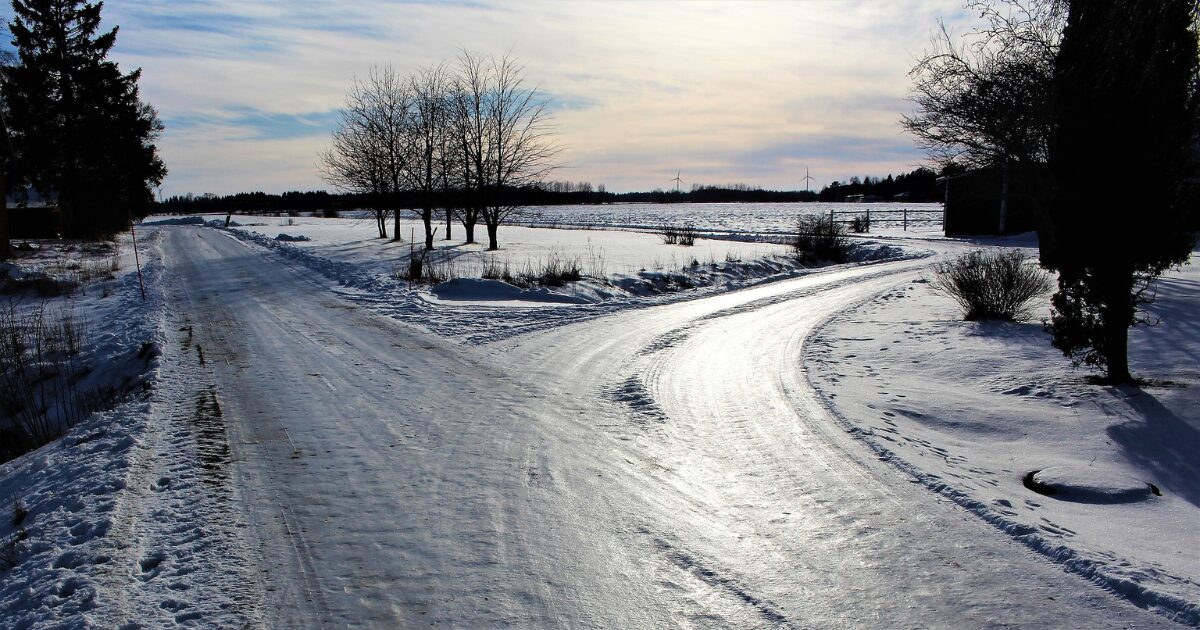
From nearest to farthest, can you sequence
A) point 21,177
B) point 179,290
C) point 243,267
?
point 179,290
point 243,267
point 21,177

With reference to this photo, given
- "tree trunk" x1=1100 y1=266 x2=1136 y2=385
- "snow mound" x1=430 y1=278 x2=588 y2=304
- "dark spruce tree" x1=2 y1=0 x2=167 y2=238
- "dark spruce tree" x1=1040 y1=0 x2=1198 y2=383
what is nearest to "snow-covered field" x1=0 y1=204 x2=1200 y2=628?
"tree trunk" x1=1100 y1=266 x2=1136 y2=385

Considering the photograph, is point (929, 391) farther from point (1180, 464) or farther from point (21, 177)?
point (21, 177)

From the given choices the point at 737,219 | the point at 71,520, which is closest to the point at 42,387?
the point at 71,520

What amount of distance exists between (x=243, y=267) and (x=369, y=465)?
1779cm

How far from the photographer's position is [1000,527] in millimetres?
4086

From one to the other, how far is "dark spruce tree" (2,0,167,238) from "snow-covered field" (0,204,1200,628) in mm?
33307

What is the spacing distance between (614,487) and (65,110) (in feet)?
137

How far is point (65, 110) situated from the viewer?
34.4 m

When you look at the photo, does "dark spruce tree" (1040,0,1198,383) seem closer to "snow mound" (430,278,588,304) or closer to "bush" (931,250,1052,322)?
"bush" (931,250,1052,322)

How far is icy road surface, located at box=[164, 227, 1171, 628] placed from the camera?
129 inches

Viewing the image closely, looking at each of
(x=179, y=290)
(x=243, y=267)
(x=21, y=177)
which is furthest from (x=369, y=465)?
(x=21, y=177)

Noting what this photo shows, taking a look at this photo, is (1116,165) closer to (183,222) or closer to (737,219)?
(737,219)

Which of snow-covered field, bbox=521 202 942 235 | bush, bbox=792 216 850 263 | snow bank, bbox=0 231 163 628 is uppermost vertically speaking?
snow-covered field, bbox=521 202 942 235

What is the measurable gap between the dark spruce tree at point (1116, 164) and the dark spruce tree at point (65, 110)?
40982 millimetres
